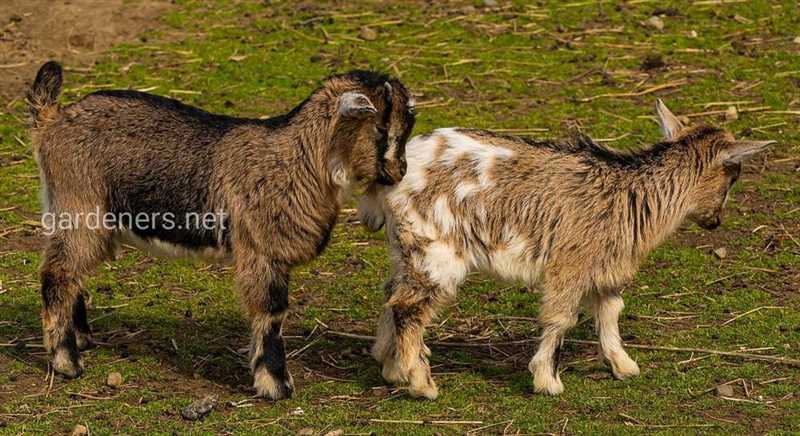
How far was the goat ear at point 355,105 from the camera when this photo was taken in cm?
731

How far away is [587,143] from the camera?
7.78m

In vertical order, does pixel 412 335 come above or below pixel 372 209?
below

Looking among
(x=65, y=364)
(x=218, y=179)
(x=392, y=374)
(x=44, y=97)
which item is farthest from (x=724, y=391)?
(x=44, y=97)

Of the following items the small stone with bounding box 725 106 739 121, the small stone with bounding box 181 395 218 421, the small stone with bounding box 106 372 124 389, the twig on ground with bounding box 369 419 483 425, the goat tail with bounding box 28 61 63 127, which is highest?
the goat tail with bounding box 28 61 63 127

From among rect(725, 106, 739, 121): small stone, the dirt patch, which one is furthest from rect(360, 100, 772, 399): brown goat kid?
the dirt patch

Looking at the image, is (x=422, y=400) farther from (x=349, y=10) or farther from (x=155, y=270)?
(x=349, y=10)

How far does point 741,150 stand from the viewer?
7723mm

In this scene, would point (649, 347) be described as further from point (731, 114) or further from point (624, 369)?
point (731, 114)

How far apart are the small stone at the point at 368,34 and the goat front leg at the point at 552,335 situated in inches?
238

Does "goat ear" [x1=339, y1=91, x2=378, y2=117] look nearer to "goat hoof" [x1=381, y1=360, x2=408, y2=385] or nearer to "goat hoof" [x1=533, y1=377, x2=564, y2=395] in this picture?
"goat hoof" [x1=381, y1=360, x2=408, y2=385]

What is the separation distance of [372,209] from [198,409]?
1519 mm

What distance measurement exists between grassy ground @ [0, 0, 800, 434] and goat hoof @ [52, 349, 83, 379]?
85mm

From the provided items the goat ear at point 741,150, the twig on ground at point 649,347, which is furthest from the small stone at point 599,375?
the goat ear at point 741,150

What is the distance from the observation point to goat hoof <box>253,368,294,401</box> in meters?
7.41
